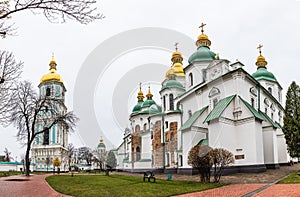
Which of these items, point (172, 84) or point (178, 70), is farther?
point (178, 70)

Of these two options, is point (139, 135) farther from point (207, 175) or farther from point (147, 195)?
point (147, 195)

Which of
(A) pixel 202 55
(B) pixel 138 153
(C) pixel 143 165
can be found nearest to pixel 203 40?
(A) pixel 202 55

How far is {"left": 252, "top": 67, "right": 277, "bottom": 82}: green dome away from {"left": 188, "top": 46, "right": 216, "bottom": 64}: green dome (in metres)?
11.5

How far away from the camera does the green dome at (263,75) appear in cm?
4279

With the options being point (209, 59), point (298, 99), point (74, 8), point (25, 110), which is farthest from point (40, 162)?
point (74, 8)

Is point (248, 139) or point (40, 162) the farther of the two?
point (40, 162)

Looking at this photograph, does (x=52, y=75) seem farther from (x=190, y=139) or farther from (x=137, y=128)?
(x=190, y=139)

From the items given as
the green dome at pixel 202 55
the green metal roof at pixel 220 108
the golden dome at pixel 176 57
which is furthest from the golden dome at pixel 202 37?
the green metal roof at pixel 220 108

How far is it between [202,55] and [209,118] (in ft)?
39.7

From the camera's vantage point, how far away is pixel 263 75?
141 feet

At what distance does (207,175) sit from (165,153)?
58.5ft

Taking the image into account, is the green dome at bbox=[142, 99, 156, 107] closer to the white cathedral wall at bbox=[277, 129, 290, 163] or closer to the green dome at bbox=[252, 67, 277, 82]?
the green dome at bbox=[252, 67, 277, 82]

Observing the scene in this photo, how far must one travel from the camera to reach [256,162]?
23141 mm

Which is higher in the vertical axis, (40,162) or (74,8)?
(74,8)
